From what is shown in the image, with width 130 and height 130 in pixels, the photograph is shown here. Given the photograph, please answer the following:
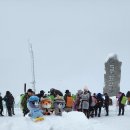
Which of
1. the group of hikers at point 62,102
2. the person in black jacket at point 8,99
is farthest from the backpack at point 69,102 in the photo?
the person in black jacket at point 8,99

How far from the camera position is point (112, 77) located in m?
49.7

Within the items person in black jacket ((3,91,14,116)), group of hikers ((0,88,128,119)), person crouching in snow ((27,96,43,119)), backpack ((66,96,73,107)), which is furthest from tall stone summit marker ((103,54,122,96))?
person crouching in snow ((27,96,43,119))

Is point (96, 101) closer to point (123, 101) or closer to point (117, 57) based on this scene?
point (123, 101)

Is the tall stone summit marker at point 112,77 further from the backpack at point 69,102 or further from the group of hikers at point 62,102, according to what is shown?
the backpack at point 69,102

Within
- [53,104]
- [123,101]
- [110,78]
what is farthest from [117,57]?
[53,104]

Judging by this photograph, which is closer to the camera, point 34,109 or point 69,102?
point 34,109

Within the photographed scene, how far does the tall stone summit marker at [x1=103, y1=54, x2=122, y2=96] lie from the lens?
163 ft

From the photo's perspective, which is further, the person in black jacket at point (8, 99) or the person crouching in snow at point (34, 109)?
the person in black jacket at point (8, 99)

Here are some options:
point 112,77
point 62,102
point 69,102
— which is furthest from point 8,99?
point 112,77

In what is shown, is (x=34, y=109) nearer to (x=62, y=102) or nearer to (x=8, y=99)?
(x=62, y=102)

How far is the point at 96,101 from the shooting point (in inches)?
1220

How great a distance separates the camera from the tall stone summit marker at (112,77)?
4953 cm

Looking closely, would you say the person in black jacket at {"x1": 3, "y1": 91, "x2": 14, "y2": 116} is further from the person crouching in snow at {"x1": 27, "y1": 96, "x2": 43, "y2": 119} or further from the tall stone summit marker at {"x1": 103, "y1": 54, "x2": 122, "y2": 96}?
the tall stone summit marker at {"x1": 103, "y1": 54, "x2": 122, "y2": 96}

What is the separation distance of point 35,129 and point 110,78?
107 ft
